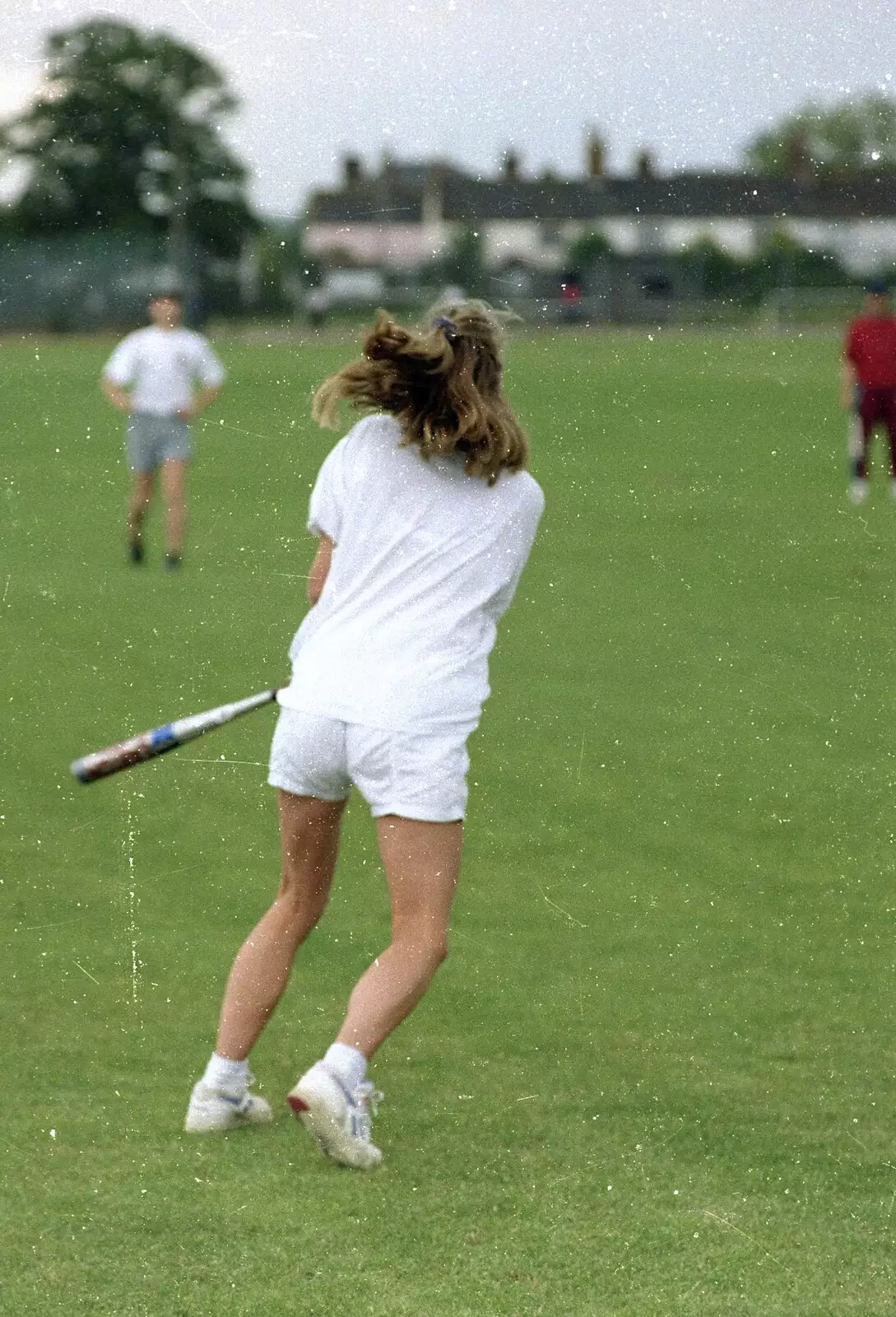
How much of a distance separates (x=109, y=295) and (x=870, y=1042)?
5250cm

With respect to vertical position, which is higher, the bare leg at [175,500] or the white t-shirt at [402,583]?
the white t-shirt at [402,583]

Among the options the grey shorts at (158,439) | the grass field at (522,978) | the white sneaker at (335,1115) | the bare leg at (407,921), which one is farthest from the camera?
the grey shorts at (158,439)

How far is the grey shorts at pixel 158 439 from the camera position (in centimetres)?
1625

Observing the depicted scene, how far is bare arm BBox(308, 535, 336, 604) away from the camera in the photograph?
189 inches

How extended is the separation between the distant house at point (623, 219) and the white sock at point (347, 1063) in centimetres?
3797

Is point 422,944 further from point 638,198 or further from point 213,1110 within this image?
point 638,198

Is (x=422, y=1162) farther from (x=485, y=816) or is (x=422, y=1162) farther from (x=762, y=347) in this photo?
(x=762, y=347)

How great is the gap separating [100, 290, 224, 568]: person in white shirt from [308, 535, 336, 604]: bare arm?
1125 centimetres

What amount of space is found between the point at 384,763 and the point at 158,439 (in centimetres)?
1205

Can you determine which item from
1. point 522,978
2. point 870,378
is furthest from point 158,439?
point 522,978

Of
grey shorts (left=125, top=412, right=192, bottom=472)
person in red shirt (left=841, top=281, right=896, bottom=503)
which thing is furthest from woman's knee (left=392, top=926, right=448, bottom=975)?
person in red shirt (left=841, top=281, right=896, bottom=503)

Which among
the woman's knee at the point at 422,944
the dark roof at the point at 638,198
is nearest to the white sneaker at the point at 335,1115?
the woman's knee at the point at 422,944

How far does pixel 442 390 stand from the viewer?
4.72m

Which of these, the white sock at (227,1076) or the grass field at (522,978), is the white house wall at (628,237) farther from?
the white sock at (227,1076)
